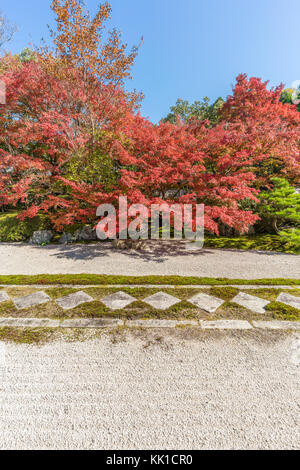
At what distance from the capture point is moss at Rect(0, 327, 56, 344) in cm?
216

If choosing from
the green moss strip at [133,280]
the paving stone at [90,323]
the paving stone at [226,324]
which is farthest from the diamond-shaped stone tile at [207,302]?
the paving stone at [90,323]

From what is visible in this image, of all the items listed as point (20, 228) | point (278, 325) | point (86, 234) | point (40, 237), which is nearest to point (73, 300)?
point (278, 325)

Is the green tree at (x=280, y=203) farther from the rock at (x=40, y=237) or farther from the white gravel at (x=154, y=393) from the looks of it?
the rock at (x=40, y=237)

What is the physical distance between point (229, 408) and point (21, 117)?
8933mm

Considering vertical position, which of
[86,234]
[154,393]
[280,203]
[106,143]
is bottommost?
[154,393]

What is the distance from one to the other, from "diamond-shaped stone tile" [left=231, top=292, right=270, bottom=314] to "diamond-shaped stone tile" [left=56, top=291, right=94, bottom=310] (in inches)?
85.3

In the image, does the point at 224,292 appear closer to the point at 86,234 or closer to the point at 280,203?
the point at 280,203

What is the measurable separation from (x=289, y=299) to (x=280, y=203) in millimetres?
3719

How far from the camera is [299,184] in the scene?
22.9ft

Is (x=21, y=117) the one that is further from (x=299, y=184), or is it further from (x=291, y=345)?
(x=299, y=184)

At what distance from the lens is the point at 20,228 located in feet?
21.0

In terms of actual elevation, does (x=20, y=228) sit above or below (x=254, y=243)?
above

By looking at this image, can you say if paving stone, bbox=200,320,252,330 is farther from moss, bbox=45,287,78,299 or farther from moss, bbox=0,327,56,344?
moss, bbox=45,287,78,299
